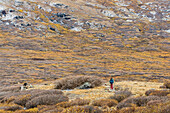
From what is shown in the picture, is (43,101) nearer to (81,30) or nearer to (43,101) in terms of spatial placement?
(43,101)

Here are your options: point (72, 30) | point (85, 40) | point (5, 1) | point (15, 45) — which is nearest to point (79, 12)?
point (72, 30)

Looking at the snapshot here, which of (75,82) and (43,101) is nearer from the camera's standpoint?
(43,101)

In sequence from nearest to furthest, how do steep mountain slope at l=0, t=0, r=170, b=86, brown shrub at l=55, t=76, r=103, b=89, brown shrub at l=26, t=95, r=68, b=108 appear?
brown shrub at l=26, t=95, r=68, b=108
brown shrub at l=55, t=76, r=103, b=89
steep mountain slope at l=0, t=0, r=170, b=86

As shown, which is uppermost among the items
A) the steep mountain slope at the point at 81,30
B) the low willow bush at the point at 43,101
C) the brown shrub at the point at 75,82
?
the steep mountain slope at the point at 81,30

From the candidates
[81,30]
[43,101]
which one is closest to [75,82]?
[43,101]

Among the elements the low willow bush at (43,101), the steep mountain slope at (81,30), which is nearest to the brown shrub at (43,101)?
the low willow bush at (43,101)

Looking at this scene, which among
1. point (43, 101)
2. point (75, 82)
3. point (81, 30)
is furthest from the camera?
point (81, 30)

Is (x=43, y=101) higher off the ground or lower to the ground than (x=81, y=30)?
lower

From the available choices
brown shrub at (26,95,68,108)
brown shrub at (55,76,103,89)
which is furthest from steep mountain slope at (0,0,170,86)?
brown shrub at (26,95,68,108)

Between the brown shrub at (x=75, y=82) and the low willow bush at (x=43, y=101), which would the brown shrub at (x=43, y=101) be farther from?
the brown shrub at (x=75, y=82)

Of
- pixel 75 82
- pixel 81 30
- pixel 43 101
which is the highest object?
pixel 81 30

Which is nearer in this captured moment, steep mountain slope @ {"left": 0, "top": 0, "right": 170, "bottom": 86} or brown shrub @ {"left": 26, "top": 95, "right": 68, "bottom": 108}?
brown shrub @ {"left": 26, "top": 95, "right": 68, "bottom": 108}

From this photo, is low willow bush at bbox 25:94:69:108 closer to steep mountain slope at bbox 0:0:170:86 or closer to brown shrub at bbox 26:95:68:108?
brown shrub at bbox 26:95:68:108

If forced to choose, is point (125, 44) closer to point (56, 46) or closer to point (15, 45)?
point (56, 46)
